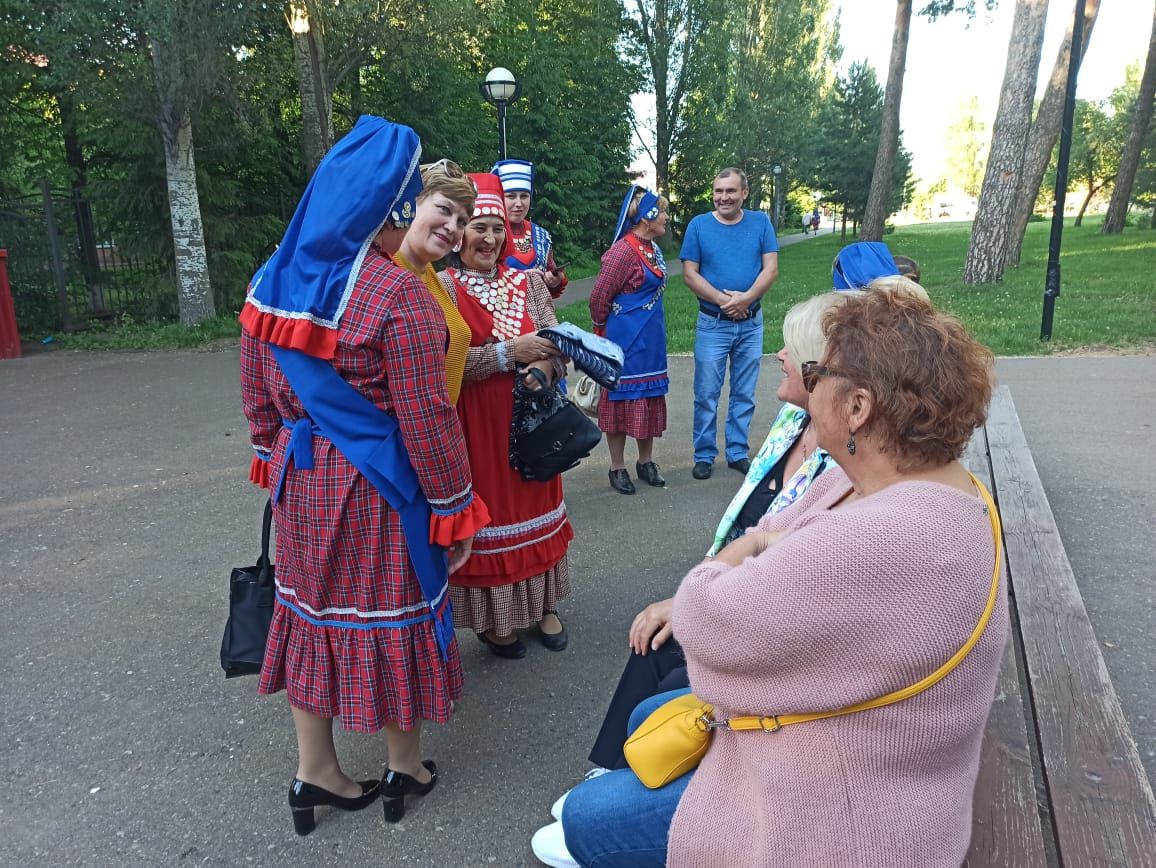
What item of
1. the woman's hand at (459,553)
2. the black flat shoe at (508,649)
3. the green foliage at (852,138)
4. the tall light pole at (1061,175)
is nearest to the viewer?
the woman's hand at (459,553)

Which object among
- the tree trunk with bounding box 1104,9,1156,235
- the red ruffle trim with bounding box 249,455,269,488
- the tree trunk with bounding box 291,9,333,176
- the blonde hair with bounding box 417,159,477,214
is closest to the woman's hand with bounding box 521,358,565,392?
the blonde hair with bounding box 417,159,477,214

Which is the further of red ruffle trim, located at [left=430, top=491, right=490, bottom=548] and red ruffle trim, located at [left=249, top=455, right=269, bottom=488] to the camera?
red ruffle trim, located at [left=249, top=455, right=269, bottom=488]

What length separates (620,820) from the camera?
67.4 inches

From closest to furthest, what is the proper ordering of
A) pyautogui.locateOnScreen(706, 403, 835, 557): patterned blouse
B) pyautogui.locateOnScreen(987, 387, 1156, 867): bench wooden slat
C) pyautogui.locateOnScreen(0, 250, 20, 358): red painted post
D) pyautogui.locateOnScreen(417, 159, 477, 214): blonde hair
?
pyautogui.locateOnScreen(987, 387, 1156, 867): bench wooden slat
pyautogui.locateOnScreen(417, 159, 477, 214): blonde hair
pyautogui.locateOnScreen(706, 403, 835, 557): patterned blouse
pyautogui.locateOnScreen(0, 250, 20, 358): red painted post

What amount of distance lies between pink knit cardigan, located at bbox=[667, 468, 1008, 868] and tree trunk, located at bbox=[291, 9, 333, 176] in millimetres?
13439

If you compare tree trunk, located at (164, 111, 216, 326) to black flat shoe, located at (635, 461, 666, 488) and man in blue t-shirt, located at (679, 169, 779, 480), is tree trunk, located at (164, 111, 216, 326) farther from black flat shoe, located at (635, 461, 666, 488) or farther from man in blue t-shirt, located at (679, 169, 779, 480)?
black flat shoe, located at (635, 461, 666, 488)

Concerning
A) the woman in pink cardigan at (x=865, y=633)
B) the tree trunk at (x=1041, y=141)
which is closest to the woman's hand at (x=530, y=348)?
the woman in pink cardigan at (x=865, y=633)

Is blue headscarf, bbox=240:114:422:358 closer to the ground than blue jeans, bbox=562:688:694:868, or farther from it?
farther from it

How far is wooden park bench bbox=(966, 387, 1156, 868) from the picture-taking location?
163 centimetres

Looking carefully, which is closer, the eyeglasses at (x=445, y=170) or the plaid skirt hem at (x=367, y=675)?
the plaid skirt hem at (x=367, y=675)

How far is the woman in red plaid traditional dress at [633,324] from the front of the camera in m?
5.05

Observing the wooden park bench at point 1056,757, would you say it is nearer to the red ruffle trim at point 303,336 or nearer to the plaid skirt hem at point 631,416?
the red ruffle trim at point 303,336

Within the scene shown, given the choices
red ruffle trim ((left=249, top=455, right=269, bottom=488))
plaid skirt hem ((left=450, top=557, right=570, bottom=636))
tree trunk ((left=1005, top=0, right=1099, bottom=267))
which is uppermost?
tree trunk ((left=1005, top=0, right=1099, bottom=267))

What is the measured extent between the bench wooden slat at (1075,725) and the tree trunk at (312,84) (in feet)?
42.0
